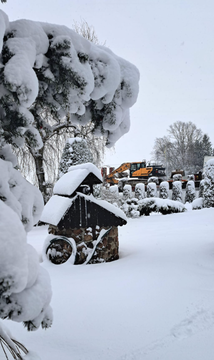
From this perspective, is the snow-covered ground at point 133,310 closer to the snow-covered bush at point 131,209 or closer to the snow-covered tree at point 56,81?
the snow-covered tree at point 56,81

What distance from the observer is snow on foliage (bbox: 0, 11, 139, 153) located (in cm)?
170

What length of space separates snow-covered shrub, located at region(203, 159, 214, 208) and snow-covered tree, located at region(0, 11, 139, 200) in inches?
376

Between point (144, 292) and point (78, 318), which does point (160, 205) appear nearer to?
point (144, 292)

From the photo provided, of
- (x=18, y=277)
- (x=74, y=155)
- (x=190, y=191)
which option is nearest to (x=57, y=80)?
(x=18, y=277)

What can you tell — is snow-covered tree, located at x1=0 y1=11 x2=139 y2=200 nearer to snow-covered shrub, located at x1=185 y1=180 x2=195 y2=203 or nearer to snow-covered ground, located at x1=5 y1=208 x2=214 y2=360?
snow-covered ground, located at x1=5 y1=208 x2=214 y2=360

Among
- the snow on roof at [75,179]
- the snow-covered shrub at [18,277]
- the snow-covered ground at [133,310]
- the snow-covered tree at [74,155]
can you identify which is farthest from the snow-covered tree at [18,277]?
the snow-covered tree at [74,155]

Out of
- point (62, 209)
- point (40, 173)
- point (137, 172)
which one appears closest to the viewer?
point (62, 209)

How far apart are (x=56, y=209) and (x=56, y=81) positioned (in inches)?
139

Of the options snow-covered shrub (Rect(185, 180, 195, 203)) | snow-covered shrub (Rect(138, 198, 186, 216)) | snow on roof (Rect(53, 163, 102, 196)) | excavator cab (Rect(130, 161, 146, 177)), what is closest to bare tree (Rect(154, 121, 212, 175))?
excavator cab (Rect(130, 161, 146, 177))

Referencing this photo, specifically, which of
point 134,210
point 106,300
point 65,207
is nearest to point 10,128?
point 106,300

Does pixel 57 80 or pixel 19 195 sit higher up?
pixel 57 80

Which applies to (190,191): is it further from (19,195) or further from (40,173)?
(19,195)

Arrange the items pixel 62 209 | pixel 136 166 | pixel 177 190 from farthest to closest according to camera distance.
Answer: pixel 136 166 → pixel 177 190 → pixel 62 209

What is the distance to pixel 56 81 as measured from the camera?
2.04 meters
